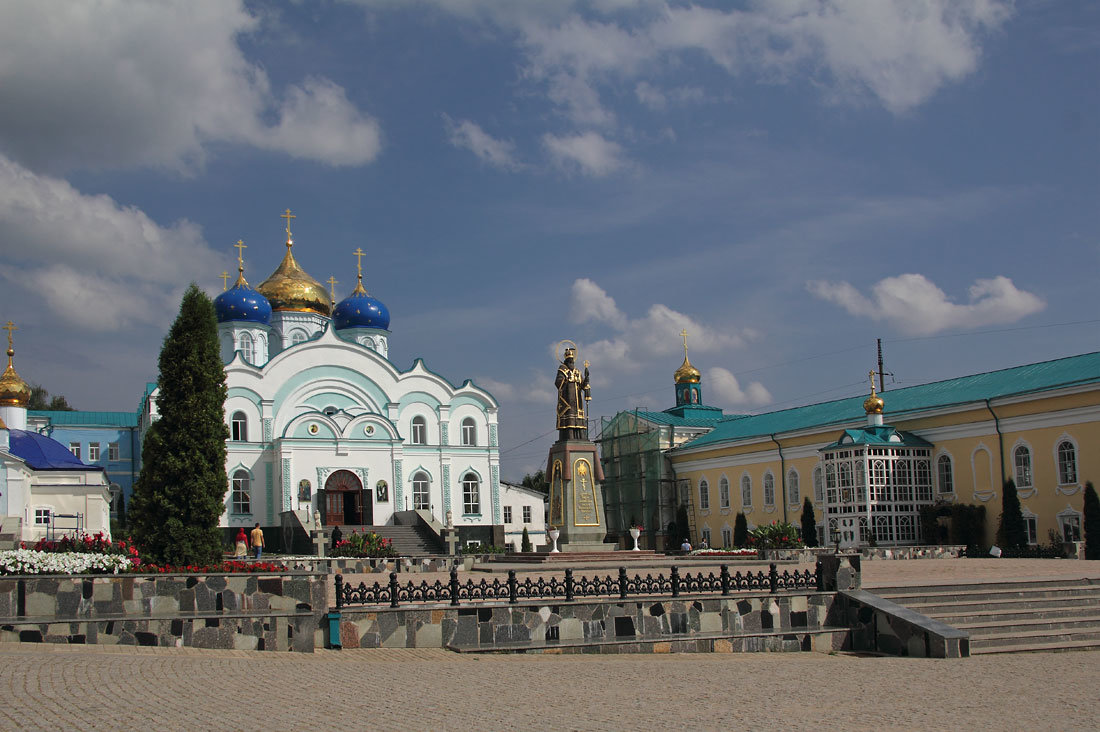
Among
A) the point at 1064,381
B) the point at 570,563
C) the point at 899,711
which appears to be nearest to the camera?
the point at 899,711

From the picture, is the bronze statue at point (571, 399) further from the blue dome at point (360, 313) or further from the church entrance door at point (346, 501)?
the blue dome at point (360, 313)

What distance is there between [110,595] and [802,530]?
93.2ft

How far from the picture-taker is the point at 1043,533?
2986 centimetres

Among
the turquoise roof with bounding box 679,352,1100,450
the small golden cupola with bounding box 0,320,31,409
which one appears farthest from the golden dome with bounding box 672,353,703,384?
the small golden cupola with bounding box 0,320,31,409

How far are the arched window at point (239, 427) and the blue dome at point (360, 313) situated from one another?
7.66 m

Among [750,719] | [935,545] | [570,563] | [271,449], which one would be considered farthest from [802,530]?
[750,719]

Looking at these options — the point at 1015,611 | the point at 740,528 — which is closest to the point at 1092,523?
the point at 740,528

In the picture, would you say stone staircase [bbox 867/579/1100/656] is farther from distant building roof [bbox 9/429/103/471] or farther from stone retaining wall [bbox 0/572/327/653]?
distant building roof [bbox 9/429/103/471]

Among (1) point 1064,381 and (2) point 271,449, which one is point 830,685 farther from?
(2) point 271,449

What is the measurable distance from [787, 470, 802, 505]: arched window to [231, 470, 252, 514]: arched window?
65.8ft

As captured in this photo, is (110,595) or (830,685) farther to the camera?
(110,595)

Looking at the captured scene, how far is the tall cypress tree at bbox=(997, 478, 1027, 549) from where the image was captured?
1181 inches

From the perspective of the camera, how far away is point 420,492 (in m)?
40.9

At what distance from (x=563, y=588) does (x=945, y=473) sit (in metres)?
23.3
